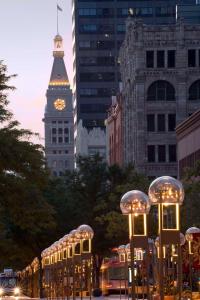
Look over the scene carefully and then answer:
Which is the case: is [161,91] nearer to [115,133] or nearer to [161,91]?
[161,91]

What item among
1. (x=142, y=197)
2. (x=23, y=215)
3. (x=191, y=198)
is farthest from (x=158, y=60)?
(x=142, y=197)

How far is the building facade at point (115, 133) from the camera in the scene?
6235 inches

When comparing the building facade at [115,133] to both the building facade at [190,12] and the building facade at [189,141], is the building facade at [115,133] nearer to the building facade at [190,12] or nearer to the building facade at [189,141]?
the building facade at [190,12]

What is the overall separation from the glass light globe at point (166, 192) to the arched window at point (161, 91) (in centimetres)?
10579

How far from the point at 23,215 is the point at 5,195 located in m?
1.27

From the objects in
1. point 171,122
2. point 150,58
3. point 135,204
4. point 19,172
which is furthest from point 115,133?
point 135,204

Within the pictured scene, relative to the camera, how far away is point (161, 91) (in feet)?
453

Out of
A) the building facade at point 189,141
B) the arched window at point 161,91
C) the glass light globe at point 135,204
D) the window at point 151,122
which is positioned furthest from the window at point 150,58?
the glass light globe at point 135,204

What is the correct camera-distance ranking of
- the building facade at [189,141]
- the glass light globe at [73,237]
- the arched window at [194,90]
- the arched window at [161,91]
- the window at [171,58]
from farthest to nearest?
the arched window at [194,90], the window at [171,58], the arched window at [161,91], the building facade at [189,141], the glass light globe at [73,237]

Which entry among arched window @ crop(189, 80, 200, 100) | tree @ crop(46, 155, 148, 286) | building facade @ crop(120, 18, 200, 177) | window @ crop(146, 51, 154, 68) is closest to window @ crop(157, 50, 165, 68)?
building facade @ crop(120, 18, 200, 177)

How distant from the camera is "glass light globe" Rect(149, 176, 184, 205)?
32.1 m

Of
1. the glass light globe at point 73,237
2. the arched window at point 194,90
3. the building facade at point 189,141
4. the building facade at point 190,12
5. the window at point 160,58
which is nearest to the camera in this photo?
the glass light globe at point 73,237

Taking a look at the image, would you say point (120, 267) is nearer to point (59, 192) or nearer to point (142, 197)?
point (59, 192)

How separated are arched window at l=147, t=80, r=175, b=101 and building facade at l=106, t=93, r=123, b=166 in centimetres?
1667
